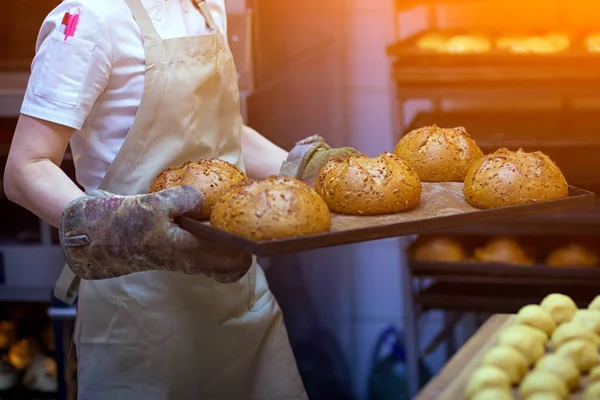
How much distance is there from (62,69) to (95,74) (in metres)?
0.06

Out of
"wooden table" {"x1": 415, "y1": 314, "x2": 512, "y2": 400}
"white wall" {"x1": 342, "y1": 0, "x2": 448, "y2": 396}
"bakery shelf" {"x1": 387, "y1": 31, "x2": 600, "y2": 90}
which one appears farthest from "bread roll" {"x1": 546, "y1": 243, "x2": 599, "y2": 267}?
"wooden table" {"x1": 415, "y1": 314, "x2": 512, "y2": 400}

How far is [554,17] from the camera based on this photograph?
337cm

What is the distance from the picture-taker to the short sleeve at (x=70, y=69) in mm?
1663

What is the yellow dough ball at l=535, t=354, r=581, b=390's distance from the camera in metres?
1.45

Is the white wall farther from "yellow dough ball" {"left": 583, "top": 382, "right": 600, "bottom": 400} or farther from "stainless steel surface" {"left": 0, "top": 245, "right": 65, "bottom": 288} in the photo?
"yellow dough ball" {"left": 583, "top": 382, "right": 600, "bottom": 400}

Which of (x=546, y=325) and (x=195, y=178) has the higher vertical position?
(x=195, y=178)

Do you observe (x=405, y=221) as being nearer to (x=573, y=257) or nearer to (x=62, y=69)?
(x=62, y=69)

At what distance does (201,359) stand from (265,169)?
18.9 inches

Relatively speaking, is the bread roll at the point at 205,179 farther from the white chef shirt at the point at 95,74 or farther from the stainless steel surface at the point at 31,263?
the stainless steel surface at the point at 31,263

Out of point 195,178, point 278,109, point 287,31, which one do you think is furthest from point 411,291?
point 195,178

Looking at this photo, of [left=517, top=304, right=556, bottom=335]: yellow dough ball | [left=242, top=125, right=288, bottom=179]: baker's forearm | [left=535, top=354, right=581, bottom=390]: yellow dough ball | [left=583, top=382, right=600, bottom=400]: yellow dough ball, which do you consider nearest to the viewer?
[left=583, top=382, right=600, bottom=400]: yellow dough ball

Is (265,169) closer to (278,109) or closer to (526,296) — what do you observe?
(278,109)

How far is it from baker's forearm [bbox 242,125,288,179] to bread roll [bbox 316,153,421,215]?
1.49ft

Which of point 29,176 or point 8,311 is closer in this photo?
point 29,176
